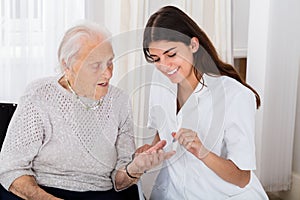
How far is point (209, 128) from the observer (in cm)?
165

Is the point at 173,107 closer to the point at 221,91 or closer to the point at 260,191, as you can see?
the point at 221,91

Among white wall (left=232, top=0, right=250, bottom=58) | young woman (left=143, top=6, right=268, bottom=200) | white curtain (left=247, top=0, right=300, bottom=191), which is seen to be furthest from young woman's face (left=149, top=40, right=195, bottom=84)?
white wall (left=232, top=0, right=250, bottom=58)

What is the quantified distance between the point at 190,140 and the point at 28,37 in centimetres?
94

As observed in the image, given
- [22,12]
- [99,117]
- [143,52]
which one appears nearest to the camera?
[143,52]

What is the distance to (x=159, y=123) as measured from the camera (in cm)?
173

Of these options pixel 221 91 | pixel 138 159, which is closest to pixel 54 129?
pixel 138 159

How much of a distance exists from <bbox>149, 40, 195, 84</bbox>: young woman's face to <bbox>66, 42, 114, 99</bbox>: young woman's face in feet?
0.43

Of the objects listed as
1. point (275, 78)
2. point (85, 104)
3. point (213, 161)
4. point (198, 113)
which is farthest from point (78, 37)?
point (275, 78)

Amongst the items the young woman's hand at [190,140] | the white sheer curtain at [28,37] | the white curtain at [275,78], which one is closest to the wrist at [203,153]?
the young woman's hand at [190,140]

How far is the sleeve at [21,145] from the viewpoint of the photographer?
1695mm

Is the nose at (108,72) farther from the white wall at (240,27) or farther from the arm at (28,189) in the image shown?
the white wall at (240,27)

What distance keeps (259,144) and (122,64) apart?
3.72 feet

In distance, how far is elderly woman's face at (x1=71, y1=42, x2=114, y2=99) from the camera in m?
1.58

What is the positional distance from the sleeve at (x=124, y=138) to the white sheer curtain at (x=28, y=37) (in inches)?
19.5
